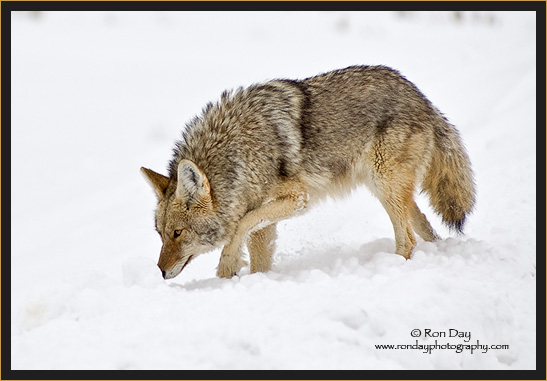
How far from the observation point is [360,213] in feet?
22.7

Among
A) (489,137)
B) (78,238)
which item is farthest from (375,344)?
(489,137)

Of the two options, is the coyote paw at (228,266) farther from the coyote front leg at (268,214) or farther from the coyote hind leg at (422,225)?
the coyote hind leg at (422,225)

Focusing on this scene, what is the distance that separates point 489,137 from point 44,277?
6.03m

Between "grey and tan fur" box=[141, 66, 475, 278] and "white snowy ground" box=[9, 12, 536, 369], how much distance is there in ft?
0.99

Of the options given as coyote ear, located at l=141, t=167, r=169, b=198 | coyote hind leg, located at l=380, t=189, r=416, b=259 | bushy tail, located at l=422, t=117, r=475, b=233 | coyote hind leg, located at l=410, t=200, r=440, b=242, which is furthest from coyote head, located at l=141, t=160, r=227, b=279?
bushy tail, located at l=422, t=117, r=475, b=233

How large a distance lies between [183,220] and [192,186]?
0.29 meters

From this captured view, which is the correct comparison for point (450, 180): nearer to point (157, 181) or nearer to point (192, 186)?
point (192, 186)

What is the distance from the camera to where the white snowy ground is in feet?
10.2

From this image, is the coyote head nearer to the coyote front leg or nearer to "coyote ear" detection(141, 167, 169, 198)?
"coyote ear" detection(141, 167, 169, 198)

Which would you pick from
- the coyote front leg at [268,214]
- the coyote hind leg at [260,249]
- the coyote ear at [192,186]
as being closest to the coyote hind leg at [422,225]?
the coyote front leg at [268,214]

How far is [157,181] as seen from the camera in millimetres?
4770

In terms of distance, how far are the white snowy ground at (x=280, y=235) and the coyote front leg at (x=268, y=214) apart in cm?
27

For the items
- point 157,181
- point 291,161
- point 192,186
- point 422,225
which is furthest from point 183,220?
point 422,225

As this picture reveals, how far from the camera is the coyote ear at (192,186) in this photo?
445 centimetres
